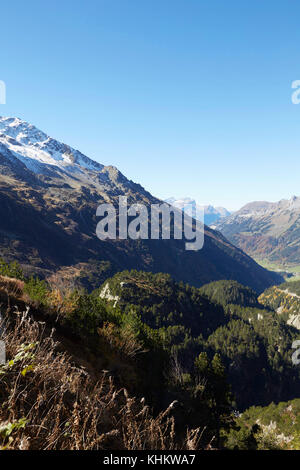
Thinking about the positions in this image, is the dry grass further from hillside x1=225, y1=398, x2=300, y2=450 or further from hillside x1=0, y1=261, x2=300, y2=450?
hillside x1=225, y1=398, x2=300, y2=450

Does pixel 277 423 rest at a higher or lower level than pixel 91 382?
lower

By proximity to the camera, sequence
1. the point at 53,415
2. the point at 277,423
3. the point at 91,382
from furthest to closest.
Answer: the point at 277,423 < the point at 91,382 < the point at 53,415

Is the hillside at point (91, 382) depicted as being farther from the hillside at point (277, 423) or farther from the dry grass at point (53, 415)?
the hillside at point (277, 423)

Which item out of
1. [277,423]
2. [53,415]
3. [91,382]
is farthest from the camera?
[277,423]

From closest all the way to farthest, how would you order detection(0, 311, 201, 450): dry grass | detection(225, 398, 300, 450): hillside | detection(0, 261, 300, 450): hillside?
detection(0, 311, 201, 450): dry grass → detection(0, 261, 300, 450): hillside → detection(225, 398, 300, 450): hillside

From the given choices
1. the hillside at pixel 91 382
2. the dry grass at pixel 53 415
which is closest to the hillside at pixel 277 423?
the hillside at pixel 91 382

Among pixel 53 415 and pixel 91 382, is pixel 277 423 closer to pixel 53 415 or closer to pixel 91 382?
pixel 91 382

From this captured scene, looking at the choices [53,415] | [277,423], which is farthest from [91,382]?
[277,423]

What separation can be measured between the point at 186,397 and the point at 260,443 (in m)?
45.7

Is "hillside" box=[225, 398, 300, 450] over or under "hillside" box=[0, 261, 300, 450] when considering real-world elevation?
under

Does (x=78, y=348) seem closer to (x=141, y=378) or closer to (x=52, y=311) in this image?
(x=52, y=311)

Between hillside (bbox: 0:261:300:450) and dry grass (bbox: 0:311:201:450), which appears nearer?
dry grass (bbox: 0:311:201:450)

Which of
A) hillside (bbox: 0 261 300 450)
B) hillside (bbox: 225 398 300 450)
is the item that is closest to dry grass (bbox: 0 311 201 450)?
hillside (bbox: 0 261 300 450)
